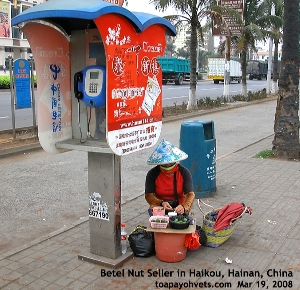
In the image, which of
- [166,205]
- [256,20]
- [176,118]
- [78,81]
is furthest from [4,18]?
[166,205]

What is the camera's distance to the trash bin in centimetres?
616

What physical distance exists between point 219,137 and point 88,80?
29.0 feet

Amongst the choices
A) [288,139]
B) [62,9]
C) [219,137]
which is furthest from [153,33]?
[219,137]

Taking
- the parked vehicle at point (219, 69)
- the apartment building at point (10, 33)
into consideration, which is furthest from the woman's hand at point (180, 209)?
the apartment building at point (10, 33)

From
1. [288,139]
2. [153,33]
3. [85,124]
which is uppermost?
[153,33]

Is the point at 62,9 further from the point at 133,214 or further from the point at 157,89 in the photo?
the point at 133,214

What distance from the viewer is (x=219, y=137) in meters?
12.3

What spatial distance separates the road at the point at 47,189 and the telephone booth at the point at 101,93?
1.34m

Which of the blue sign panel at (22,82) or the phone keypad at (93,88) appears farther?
the blue sign panel at (22,82)

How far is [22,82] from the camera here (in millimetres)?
10688

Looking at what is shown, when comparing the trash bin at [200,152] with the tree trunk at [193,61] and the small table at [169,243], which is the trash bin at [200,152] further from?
the tree trunk at [193,61]

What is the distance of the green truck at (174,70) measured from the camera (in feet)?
126

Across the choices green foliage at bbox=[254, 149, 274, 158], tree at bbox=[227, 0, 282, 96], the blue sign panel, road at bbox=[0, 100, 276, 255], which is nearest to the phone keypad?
road at bbox=[0, 100, 276, 255]

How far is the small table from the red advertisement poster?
85 cm
